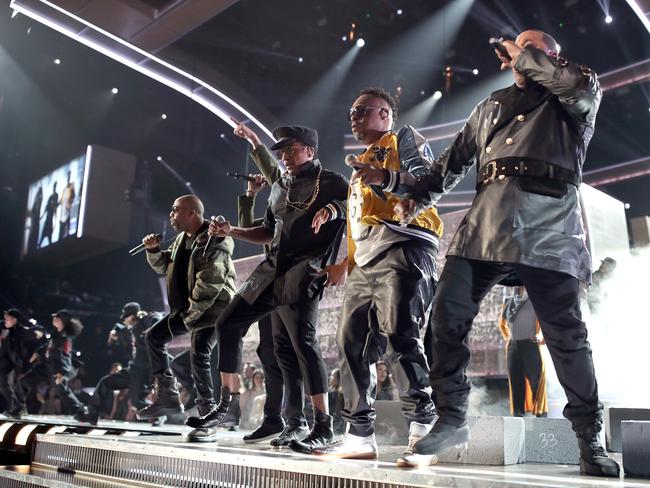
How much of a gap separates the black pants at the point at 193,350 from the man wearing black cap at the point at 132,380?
8.49ft

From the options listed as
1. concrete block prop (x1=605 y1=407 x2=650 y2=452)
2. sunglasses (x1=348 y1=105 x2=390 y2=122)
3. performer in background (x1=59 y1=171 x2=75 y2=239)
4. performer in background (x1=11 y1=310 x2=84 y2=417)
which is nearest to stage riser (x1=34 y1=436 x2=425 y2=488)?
sunglasses (x1=348 y1=105 x2=390 y2=122)

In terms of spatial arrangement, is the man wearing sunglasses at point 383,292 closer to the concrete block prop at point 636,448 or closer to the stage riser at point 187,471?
the stage riser at point 187,471

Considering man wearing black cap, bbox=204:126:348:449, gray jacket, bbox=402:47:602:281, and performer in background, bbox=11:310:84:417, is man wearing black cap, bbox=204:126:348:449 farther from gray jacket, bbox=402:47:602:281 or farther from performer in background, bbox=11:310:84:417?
performer in background, bbox=11:310:84:417

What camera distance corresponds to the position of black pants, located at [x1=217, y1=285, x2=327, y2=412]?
299 cm

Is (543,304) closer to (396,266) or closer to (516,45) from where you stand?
(396,266)

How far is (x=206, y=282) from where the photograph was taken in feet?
12.5

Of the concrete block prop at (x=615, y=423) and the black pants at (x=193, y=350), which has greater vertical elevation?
Answer: the black pants at (x=193, y=350)

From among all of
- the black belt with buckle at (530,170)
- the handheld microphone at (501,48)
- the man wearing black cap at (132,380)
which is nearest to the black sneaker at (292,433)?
the black belt with buckle at (530,170)

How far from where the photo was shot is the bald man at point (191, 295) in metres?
3.81

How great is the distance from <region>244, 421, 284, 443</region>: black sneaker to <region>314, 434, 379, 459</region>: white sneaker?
914 mm

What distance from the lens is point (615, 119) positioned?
338 inches

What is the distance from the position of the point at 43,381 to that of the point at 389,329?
7194mm

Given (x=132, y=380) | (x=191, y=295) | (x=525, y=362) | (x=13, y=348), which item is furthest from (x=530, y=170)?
(x=13, y=348)

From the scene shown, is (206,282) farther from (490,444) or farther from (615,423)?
(615,423)
